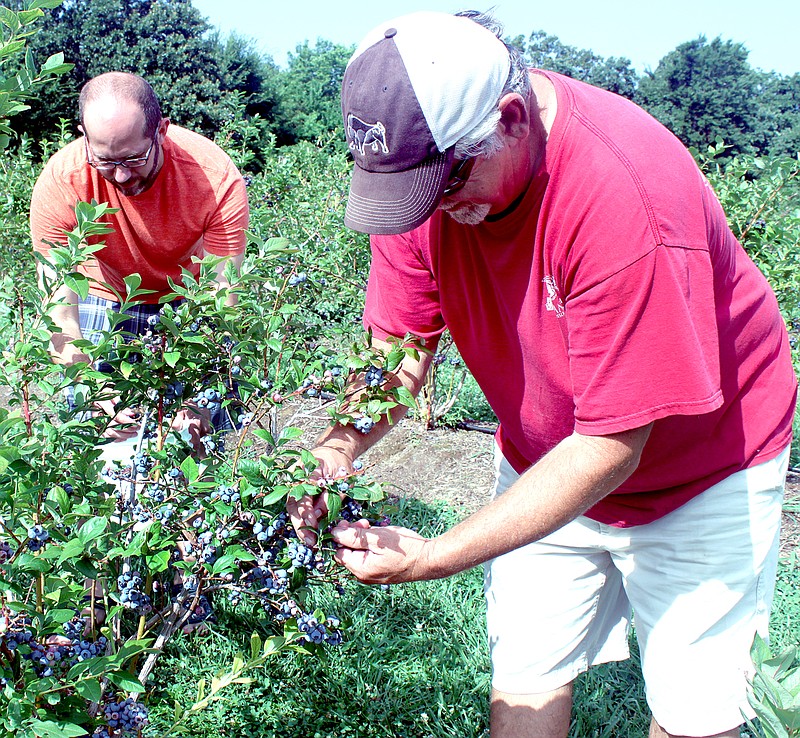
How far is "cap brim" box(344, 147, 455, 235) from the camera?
1381 millimetres

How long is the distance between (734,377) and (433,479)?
263 centimetres

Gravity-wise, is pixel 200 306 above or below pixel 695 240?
below

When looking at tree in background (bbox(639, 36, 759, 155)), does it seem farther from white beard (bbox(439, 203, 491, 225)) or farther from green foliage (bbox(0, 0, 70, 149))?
green foliage (bbox(0, 0, 70, 149))

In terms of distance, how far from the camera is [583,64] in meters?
32.7

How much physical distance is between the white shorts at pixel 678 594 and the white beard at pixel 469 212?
809 mm

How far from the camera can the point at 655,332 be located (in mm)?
1314

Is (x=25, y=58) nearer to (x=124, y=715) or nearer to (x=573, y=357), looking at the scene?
(x=573, y=357)

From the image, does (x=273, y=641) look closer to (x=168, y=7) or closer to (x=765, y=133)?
(x=168, y=7)

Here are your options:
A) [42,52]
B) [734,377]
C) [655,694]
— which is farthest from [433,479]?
[42,52]

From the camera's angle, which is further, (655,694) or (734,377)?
(655,694)

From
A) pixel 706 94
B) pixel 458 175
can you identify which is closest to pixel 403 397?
pixel 458 175

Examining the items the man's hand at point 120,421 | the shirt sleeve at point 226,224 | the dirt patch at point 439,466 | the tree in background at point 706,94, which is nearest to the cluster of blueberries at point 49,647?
the man's hand at point 120,421

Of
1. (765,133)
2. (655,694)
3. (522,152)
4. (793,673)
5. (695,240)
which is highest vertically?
(522,152)

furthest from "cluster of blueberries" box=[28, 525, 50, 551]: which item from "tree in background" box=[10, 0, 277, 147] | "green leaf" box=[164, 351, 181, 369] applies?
"tree in background" box=[10, 0, 277, 147]
